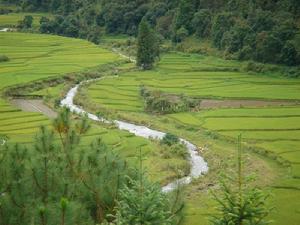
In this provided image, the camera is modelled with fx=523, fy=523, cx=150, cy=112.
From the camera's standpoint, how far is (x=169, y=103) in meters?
45.6

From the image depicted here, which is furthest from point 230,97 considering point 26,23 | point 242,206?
point 26,23

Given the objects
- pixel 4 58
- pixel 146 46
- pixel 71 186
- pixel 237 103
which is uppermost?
pixel 71 186

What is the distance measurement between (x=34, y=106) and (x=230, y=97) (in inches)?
701

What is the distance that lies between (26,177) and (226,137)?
24335mm

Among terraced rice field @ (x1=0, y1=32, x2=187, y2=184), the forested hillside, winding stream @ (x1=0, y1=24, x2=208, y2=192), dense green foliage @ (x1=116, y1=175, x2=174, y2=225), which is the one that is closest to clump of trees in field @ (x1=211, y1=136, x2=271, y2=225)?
dense green foliage @ (x1=116, y1=175, x2=174, y2=225)

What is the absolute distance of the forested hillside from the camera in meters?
65.2

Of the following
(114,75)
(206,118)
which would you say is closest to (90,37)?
(114,75)

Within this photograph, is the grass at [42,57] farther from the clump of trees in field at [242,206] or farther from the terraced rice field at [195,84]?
the clump of trees in field at [242,206]

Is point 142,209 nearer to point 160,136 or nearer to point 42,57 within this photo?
point 160,136

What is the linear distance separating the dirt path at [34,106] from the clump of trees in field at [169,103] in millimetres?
8447

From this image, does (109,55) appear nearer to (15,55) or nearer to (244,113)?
(15,55)

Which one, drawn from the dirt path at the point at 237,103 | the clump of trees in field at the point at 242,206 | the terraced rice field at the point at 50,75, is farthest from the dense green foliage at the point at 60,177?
the dirt path at the point at 237,103

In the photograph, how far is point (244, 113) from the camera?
4147 cm

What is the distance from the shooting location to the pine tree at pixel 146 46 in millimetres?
64188
